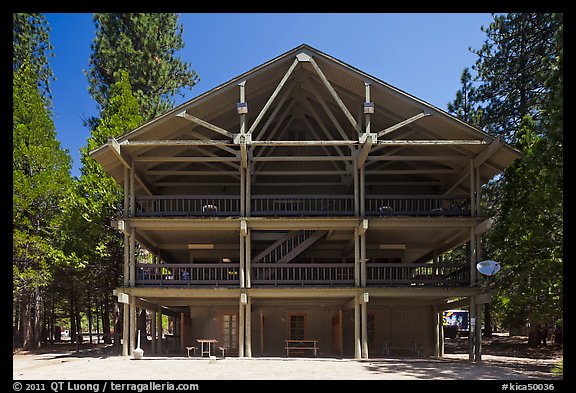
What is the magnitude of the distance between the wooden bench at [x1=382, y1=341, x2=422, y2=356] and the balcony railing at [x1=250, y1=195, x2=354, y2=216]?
269 inches

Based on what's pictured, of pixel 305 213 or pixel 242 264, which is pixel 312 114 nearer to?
pixel 305 213

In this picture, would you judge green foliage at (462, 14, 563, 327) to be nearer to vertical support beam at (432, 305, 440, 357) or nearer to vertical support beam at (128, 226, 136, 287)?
vertical support beam at (432, 305, 440, 357)

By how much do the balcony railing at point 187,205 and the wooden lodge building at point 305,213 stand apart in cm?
9

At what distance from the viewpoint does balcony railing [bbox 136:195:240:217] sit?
2172cm

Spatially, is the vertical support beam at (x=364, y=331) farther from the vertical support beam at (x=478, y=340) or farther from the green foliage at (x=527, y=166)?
the green foliage at (x=527, y=166)

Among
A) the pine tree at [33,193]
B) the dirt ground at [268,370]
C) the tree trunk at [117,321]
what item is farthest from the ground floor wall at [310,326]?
the pine tree at [33,193]

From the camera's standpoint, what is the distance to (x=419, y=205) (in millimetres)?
24047

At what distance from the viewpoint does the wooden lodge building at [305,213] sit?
20.4 meters

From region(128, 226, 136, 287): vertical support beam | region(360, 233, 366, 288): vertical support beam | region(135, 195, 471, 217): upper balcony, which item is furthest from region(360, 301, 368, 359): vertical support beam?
region(128, 226, 136, 287): vertical support beam

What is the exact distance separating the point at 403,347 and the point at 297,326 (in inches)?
205

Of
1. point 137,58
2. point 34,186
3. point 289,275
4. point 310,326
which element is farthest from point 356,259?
point 137,58

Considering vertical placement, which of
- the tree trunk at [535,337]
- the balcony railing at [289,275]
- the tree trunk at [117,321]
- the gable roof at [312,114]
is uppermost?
the gable roof at [312,114]
